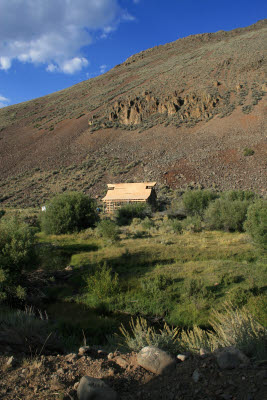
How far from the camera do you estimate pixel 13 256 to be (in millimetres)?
11438

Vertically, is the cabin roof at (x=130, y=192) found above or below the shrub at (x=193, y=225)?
above

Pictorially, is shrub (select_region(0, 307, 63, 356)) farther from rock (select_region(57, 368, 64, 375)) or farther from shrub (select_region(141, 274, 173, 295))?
shrub (select_region(141, 274, 173, 295))

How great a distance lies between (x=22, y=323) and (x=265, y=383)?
528 cm

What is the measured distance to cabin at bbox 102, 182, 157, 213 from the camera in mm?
31016

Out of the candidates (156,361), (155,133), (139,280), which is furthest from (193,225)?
(155,133)

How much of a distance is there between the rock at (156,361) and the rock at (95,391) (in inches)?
32.3

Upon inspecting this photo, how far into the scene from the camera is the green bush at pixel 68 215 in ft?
69.2

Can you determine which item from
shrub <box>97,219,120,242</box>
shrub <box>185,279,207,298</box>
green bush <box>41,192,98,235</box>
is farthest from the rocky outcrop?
shrub <box>185,279,207,298</box>

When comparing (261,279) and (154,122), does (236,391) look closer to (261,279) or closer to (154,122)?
(261,279)

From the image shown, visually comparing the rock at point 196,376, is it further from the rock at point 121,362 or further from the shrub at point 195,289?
the shrub at point 195,289

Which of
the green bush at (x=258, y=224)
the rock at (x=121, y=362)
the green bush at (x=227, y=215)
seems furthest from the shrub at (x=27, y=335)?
the green bush at (x=227, y=215)

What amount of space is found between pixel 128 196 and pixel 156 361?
2753cm

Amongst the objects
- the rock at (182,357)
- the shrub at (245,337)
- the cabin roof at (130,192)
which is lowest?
the rock at (182,357)

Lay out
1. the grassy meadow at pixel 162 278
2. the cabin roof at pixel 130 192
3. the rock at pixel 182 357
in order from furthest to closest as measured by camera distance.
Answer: the cabin roof at pixel 130 192 → the grassy meadow at pixel 162 278 → the rock at pixel 182 357
